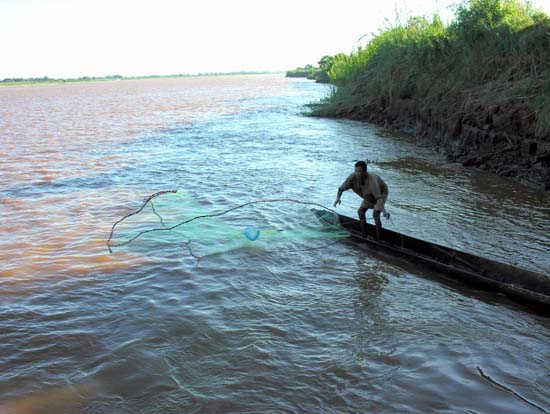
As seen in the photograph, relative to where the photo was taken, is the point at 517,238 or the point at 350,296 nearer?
the point at 350,296

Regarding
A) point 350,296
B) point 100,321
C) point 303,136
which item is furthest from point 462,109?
point 100,321

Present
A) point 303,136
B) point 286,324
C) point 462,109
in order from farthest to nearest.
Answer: point 303,136 < point 462,109 < point 286,324

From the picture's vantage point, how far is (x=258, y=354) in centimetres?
501

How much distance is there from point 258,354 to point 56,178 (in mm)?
10237

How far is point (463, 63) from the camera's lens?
15.9 meters

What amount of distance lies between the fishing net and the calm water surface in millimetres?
132

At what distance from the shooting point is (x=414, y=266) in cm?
702

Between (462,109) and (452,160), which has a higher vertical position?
(462,109)

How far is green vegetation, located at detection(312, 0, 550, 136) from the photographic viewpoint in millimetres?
12461

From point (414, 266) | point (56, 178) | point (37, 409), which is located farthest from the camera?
point (56, 178)

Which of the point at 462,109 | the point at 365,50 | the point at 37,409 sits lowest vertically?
the point at 37,409

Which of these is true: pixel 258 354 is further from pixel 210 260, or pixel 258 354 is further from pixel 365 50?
pixel 365 50

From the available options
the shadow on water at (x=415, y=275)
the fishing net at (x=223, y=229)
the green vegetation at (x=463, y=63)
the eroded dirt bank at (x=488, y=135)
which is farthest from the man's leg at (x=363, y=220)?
the green vegetation at (x=463, y=63)

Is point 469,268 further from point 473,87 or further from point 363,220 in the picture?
point 473,87
